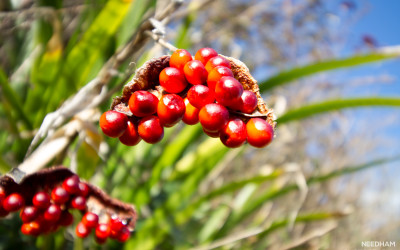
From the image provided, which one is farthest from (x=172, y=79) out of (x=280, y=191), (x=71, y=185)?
(x=280, y=191)

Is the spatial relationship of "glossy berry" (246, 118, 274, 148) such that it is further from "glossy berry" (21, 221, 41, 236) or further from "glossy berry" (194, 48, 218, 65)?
"glossy berry" (21, 221, 41, 236)

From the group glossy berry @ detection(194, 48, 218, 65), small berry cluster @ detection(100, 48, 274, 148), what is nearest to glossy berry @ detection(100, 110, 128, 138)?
small berry cluster @ detection(100, 48, 274, 148)

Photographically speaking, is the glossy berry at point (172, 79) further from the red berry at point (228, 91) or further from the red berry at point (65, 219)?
the red berry at point (65, 219)

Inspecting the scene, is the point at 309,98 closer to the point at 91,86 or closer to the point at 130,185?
the point at 130,185

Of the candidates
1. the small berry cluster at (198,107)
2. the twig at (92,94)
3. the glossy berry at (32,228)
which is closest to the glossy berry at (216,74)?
the small berry cluster at (198,107)

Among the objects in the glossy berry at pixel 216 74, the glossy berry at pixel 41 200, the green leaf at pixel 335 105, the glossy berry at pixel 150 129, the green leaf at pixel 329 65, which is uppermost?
the glossy berry at pixel 216 74
